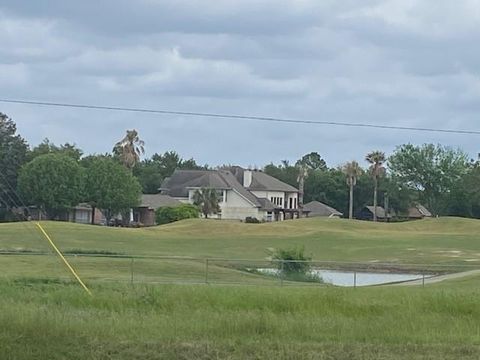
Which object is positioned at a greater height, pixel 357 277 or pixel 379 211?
pixel 379 211

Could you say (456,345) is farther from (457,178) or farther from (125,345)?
(457,178)

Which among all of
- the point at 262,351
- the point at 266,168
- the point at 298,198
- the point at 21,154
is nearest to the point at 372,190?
the point at 298,198

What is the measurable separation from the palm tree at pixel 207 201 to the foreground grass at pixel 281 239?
23.9 meters

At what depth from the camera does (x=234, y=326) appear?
51.6ft

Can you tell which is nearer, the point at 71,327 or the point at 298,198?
the point at 71,327

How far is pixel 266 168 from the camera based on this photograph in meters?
172

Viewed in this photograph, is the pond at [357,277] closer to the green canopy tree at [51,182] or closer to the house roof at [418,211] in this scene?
the green canopy tree at [51,182]

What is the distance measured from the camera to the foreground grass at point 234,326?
42.1 feet

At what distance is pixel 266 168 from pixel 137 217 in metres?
50.4

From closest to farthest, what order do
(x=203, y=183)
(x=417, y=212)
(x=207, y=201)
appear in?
1. (x=207, y=201)
2. (x=203, y=183)
3. (x=417, y=212)

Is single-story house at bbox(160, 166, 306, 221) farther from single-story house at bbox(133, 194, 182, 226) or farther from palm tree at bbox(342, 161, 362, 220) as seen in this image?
palm tree at bbox(342, 161, 362, 220)

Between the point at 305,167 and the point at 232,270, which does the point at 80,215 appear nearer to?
the point at 305,167

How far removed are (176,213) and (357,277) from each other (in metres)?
63.5

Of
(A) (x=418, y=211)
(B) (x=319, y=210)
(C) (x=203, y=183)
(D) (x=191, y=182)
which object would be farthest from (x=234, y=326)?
(A) (x=418, y=211)
